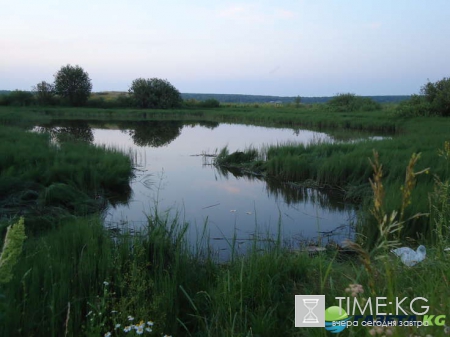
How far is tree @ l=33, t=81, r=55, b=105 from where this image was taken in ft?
129

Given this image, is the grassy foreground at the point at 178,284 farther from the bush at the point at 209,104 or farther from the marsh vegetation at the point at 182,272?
the bush at the point at 209,104

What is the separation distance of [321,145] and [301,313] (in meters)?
9.32

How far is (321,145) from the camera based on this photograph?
1113 cm

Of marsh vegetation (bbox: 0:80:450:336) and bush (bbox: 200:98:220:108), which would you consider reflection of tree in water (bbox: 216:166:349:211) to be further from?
bush (bbox: 200:98:220:108)

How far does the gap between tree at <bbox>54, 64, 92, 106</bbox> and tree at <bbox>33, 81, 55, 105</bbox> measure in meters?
0.78

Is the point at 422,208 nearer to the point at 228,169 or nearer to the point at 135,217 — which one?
the point at 135,217

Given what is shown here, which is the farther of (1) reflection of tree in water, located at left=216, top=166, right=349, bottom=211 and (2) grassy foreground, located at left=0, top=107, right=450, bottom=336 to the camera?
(1) reflection of tree in water, located at left=216, top=166, right=349, bottom=211

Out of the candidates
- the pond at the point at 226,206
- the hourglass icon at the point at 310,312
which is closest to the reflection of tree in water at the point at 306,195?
the pond at the point at 226,206

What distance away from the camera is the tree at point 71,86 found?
135ft

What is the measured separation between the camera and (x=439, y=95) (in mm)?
21266

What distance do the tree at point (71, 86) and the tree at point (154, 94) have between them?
461 centimetres

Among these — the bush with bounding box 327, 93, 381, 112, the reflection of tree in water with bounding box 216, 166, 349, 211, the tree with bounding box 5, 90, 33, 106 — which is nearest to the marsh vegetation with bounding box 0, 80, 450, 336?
the reflection of tree in water with bounding box 216, 166, 349, 211

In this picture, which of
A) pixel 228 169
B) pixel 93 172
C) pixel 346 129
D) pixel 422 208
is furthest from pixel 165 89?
pixel 422 208

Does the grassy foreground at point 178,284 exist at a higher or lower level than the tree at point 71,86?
lower
